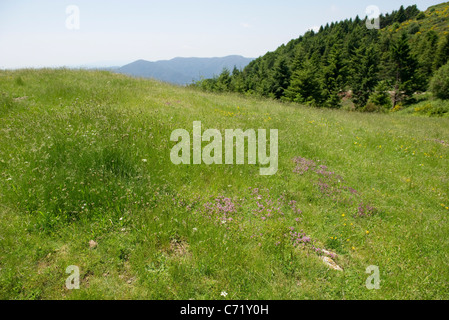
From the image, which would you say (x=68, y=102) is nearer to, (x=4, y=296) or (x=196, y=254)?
(x=4, y=296)

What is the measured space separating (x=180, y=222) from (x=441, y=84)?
52.3 meters

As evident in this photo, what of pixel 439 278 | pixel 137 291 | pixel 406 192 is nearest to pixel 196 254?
pixel 137 291

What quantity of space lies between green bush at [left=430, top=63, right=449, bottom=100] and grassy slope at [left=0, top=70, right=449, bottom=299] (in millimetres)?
43917

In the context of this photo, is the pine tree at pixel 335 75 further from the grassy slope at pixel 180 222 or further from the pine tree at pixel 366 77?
the grassy slope at pixel 180 222

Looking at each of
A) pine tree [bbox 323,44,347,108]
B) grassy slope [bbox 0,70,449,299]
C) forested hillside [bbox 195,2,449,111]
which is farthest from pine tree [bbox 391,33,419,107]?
grassy slope [bbox 0,70,449,299]

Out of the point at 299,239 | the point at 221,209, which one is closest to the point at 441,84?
the point at 299,239

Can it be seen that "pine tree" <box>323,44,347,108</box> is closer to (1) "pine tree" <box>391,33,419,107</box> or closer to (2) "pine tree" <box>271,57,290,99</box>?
(2) "pine tree" <box>271,57,290,99</box>

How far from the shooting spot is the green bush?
38125mm

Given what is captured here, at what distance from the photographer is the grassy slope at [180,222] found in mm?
3371

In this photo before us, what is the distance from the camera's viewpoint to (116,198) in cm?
441

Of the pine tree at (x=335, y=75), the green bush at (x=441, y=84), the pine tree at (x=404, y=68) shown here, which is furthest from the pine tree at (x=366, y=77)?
the green bush at (x=441, y=84)

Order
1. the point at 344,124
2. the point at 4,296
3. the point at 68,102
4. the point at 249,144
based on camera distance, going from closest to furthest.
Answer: the point at 4,296 < the point at 249,144 < the point at 68,102 < the point at 344,124

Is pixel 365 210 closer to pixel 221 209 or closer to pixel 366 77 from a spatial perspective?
pixel 221 209
